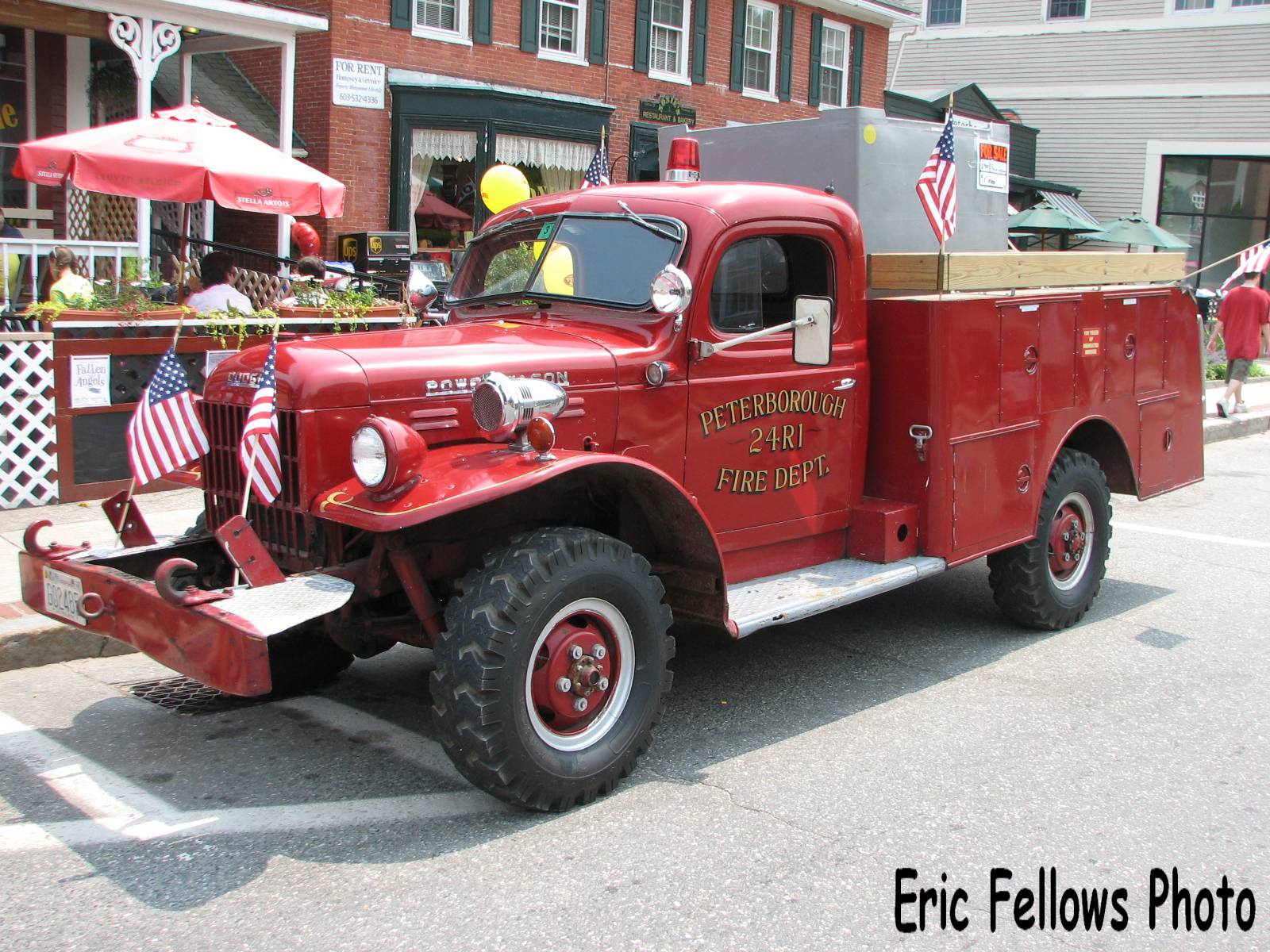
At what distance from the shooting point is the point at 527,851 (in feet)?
13.1

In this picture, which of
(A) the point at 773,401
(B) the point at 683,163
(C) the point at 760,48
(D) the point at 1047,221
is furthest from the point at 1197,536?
(C) the point at 760,48

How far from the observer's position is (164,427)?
4609 mm

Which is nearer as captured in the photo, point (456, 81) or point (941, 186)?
point (941, 186)

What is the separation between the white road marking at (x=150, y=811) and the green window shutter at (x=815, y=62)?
20.4m

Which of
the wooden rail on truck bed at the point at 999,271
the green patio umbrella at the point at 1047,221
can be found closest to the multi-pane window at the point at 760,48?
the green patio umbrella at the point at 1047,221

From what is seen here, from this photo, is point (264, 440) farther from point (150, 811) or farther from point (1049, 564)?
point (1049, 564)

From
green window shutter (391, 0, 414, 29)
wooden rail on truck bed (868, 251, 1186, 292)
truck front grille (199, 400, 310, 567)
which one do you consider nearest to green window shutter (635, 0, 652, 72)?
green window shutter (391, 0, 414, 29)

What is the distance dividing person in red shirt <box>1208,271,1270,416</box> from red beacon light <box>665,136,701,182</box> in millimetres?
10959

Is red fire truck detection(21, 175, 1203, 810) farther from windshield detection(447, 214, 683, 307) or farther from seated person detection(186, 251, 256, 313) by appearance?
seated person detection(186, 251, 256, 313)

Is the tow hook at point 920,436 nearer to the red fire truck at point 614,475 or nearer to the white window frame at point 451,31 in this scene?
the red fire truck at point 614,475

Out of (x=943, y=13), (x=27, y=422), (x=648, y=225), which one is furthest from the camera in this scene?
(x=943, y=13)

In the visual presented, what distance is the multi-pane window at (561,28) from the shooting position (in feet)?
61.8

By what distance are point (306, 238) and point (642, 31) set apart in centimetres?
731

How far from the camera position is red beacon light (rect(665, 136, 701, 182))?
5961 millimetres
